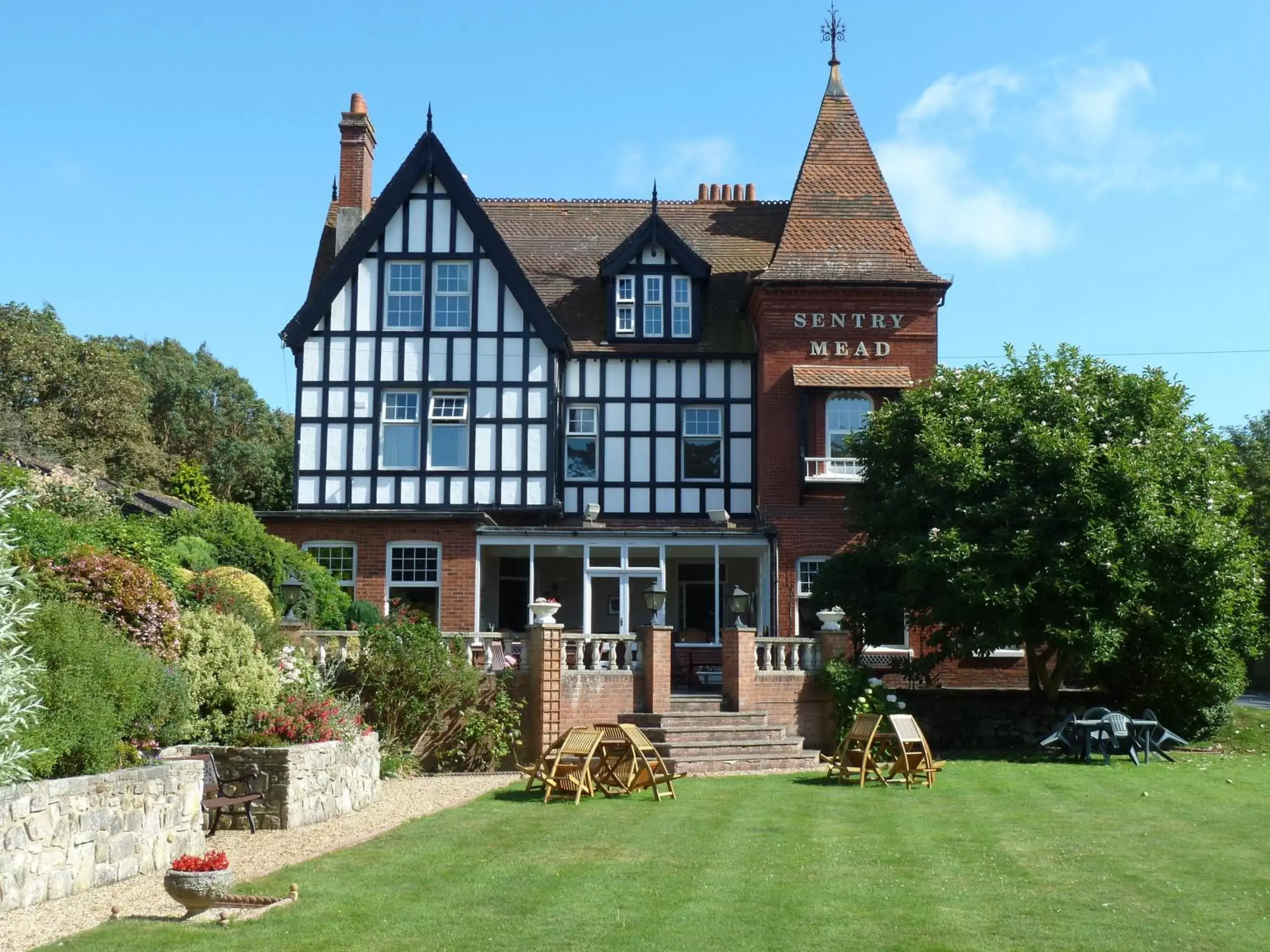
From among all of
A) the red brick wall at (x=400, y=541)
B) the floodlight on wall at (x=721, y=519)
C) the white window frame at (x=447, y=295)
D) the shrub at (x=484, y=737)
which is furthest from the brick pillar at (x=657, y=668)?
the white window frame at (x=447, y=295)

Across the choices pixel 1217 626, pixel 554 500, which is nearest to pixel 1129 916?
pixel 1217 626

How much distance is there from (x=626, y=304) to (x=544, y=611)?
34.6 ft

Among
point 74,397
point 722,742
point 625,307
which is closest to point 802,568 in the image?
point 625,307

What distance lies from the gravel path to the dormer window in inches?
495

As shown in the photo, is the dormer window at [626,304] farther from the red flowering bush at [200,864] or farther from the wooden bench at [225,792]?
the red flowering bush at [200,864]

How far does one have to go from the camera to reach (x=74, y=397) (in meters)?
41.3

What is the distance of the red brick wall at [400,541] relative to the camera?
87.3 feet

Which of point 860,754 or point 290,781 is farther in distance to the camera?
point 860,754

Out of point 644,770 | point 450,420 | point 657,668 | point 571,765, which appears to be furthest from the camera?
point 450,420

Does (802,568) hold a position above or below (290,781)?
above

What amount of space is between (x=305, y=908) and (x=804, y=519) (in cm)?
1859

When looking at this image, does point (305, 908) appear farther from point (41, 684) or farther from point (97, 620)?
point (97, 620)

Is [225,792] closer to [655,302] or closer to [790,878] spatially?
[790,878]

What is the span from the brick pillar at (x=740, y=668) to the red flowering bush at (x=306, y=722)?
22.7ft
